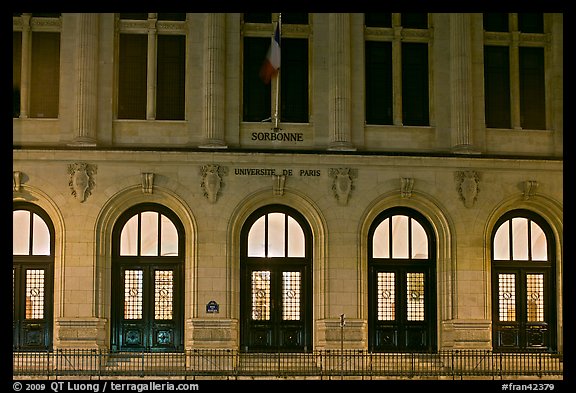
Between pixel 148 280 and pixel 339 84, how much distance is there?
9.67m

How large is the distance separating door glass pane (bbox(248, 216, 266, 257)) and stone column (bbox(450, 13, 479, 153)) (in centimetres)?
744

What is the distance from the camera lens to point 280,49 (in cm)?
4044

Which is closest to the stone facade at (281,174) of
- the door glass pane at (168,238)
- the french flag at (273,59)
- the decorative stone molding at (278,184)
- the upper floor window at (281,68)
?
the decorative stone molding at (278,184)

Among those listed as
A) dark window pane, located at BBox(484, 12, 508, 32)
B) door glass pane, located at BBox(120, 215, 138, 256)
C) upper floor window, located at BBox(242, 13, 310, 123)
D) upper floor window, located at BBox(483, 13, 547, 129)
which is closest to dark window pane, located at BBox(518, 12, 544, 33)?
upper floor window, located at BBox(483, 13, 547, 129)

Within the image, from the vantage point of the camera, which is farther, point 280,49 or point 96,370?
point 280,49

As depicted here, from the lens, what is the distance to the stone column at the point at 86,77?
133 feet

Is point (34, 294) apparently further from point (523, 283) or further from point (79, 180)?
point (523, 283)

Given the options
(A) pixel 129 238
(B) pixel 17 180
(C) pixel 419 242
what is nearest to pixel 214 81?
(A) pixel 129 238

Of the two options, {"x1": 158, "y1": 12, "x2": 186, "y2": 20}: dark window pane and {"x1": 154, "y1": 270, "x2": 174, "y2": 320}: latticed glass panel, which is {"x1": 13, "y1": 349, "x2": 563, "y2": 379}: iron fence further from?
{"x1": 158, "y1": 12, "x2": 186, "y2": 20}: dark window pane

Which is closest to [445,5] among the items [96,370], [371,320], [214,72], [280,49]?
[280,49]

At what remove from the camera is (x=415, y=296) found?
1640 inches
